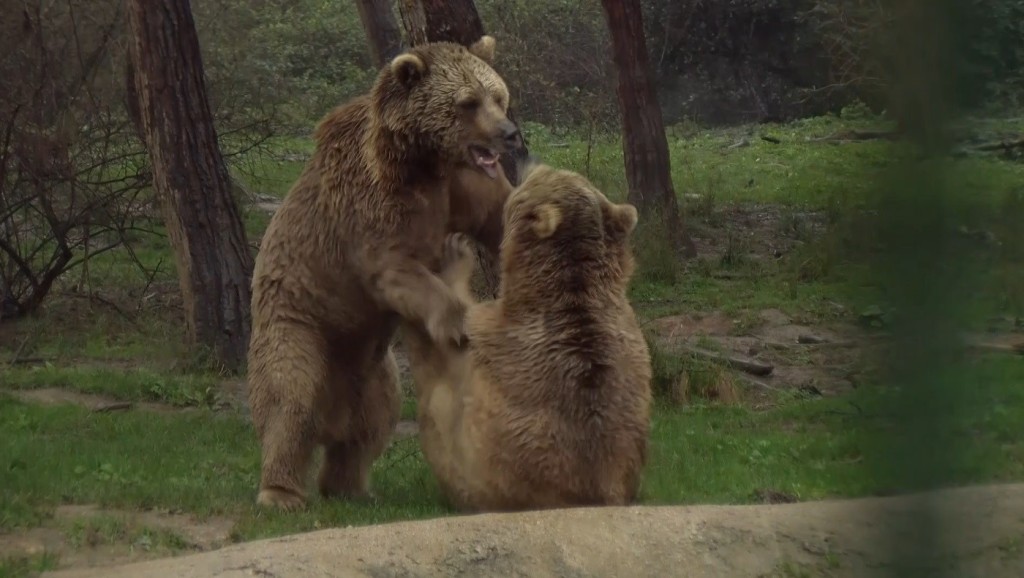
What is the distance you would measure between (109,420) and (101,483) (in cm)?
241

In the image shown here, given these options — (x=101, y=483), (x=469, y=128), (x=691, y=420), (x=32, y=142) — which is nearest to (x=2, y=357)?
(x=32, y=142)

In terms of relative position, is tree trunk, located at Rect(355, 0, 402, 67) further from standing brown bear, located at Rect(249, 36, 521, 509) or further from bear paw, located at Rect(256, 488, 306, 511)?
bear paw, located at Rect(256, 488, 306, 511)

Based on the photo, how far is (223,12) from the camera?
63.9 ft

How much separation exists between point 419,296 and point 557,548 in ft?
5.85

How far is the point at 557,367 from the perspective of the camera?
229 inches

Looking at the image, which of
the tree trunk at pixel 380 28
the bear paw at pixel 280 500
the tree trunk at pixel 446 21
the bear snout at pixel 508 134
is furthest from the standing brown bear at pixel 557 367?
the tree trunk at pixel 380 28

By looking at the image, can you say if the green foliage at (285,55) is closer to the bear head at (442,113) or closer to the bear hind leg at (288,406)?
the bear hind leg at (288,406)

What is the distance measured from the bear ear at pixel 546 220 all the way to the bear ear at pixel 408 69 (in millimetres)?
1516

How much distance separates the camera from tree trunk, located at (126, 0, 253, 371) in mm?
11477

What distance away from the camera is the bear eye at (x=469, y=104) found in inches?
278

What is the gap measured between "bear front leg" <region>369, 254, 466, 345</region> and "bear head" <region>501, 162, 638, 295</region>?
479mm

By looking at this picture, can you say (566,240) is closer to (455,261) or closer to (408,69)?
(455,261)

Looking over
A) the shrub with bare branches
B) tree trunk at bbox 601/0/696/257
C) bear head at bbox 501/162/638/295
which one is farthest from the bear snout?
tree trunk at bbox 601/0/696/257

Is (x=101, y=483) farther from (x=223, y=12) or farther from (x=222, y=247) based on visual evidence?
(x=223, y=12)
